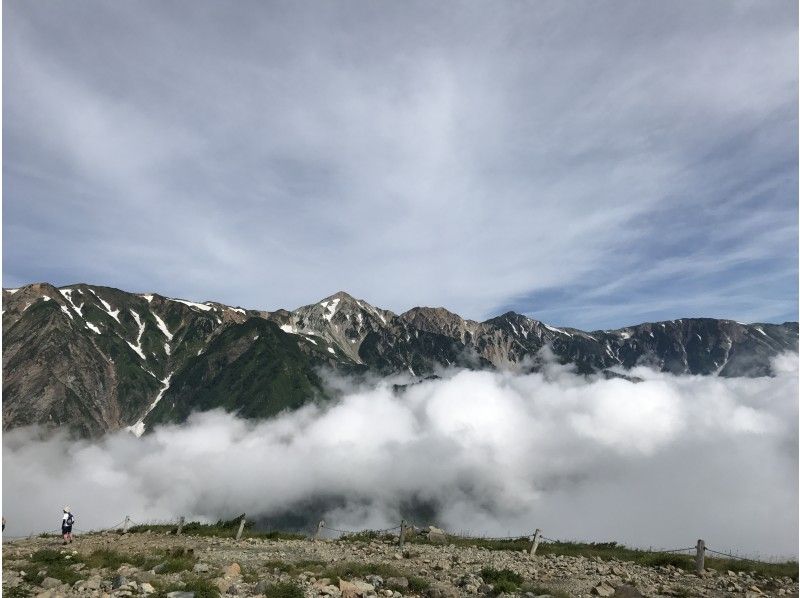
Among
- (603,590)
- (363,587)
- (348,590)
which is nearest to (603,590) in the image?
(603,590)

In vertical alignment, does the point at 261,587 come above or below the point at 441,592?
below

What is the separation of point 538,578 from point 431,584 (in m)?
6.81

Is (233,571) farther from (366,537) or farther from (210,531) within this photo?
(210,531)

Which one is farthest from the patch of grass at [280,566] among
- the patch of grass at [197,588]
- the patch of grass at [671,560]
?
the patch of grass at [671,560]

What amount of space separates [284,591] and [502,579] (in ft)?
34.0

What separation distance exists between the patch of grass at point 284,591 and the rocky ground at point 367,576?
0.22 ft

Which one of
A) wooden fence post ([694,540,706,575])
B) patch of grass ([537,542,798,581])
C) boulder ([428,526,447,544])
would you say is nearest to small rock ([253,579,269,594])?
boulder ([428,526,447,544])

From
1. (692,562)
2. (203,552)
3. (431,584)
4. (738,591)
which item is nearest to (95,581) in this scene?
(203,552)

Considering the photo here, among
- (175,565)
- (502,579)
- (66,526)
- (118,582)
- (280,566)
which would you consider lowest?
(66,526)

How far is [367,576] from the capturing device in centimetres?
2361

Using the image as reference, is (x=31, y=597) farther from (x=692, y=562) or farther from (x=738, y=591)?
(x=692, y=562)

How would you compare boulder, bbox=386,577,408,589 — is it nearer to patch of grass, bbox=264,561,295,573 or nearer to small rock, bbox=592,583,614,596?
patch of grass, bbox=264,561,295,573

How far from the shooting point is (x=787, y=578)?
26.8 m

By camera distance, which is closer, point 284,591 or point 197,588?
point 197,588
